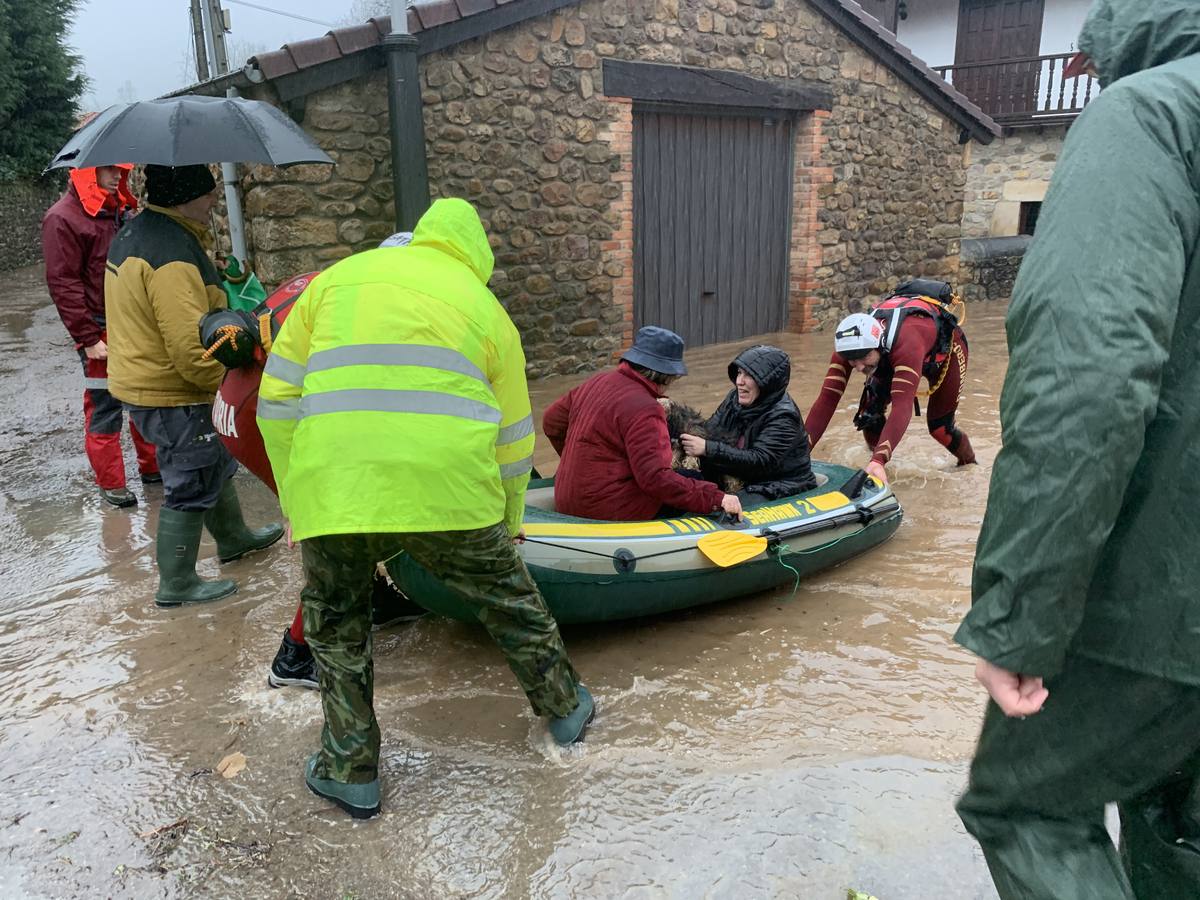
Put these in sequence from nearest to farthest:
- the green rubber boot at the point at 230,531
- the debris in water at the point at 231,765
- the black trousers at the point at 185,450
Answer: the debris in water at the point at 231,765
the black trousers at the point at 185,450
the green rubber boot at the point at 230,531

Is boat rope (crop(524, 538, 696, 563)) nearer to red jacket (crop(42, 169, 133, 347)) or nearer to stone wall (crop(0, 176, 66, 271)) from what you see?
red jacket (crop(42, 169, 133, 347))

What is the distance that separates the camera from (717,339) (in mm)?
9555

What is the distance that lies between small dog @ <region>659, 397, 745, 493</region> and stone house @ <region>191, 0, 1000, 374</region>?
3069 millimetres

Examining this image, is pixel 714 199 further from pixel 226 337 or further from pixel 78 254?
pixel 226 337

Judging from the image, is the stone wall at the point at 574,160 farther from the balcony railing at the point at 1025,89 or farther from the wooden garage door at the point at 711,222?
the balcony railing at the point at 1025,89

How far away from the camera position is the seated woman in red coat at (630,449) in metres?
3.67

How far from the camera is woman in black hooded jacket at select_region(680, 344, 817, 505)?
425cm

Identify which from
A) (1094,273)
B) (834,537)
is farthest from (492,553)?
(834,537)

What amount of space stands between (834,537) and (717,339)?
5.58 meters

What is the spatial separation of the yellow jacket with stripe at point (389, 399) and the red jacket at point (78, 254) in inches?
123

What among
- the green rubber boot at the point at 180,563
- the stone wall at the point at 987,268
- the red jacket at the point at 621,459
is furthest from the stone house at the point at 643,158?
the red jacket at the point at 621,459

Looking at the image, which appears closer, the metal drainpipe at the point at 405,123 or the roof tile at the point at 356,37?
the roof tile at the point at 356,37

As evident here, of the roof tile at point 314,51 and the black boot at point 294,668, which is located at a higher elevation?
the roof tile at point 314,51

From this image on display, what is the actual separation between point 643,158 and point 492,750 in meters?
6.55
